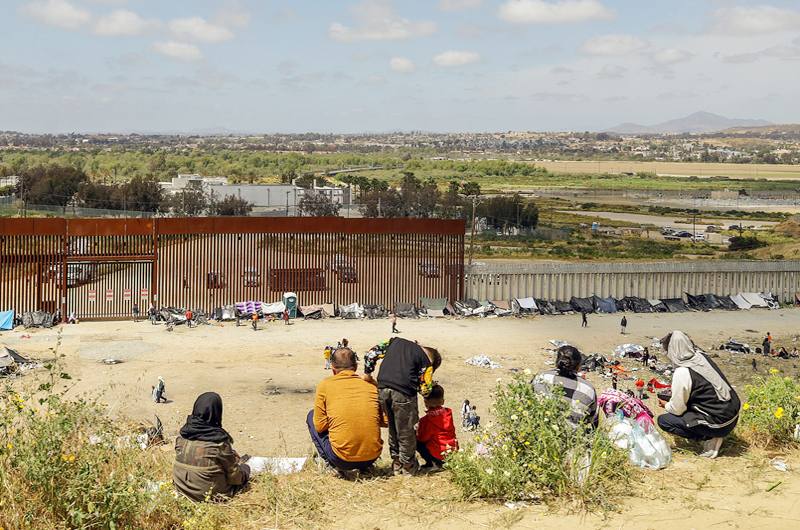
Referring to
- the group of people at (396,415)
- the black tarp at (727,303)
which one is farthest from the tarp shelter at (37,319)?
the black tarp at (727,303)

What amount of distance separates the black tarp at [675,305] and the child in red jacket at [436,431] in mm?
21158

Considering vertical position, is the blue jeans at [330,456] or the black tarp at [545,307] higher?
the blue jeans at [330,456]

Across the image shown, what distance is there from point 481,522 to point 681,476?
1.95m

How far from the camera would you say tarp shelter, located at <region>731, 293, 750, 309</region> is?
26.8 metres

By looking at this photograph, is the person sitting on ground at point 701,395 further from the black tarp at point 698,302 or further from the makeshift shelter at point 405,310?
the black tarp at point 698,302

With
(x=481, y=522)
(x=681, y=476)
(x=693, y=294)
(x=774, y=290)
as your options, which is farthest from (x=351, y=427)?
(x=774, y=290)

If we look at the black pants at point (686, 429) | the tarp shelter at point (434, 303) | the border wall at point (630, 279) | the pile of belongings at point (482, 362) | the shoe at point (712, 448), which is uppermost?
the black pants at point (686, 429)

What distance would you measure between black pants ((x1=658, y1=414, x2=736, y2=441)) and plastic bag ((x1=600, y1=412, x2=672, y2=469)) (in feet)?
1.04

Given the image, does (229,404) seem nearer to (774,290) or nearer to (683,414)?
(683,414)

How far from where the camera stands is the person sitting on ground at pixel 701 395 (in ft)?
21.6

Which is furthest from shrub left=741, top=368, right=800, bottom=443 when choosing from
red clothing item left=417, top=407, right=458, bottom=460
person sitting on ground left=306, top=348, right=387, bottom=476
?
person sitting on ground left=306, top=348, right=387, bottom=476

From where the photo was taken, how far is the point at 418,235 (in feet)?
83.6

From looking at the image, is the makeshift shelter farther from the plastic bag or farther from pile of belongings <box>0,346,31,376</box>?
the plastic bag

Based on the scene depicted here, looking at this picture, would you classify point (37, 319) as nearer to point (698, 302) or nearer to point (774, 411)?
point (774, 411)
